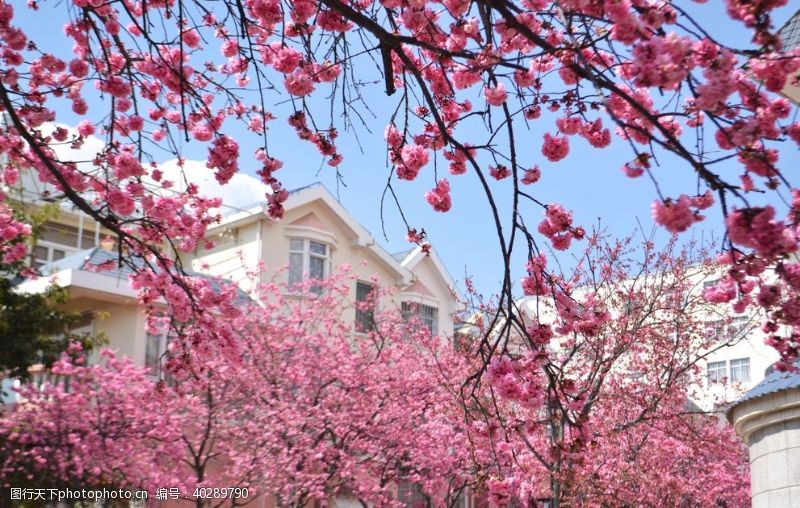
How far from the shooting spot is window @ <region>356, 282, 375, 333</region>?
897 inches

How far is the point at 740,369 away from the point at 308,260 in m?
23.1

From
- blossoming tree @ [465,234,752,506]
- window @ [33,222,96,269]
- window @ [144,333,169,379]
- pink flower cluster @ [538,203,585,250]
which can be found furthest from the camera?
window @ [33,222,96,269]

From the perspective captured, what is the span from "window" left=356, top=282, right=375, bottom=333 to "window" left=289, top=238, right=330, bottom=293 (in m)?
1.37

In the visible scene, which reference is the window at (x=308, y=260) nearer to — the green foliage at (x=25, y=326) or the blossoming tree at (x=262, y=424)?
the blossoming tree at (x=262, y=424)

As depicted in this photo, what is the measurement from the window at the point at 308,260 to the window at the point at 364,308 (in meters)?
1.37

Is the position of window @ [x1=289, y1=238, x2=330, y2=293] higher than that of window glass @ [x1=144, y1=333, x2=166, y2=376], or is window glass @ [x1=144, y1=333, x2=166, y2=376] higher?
window @ [x1=289, y1=238, x2=330, y2=293]

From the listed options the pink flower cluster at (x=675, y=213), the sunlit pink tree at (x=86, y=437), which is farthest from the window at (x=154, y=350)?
the pink flower cluster at (x=675, y=213)

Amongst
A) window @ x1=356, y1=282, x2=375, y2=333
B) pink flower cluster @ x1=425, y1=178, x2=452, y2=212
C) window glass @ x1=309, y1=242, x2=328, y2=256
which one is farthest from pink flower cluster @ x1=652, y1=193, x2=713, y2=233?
window glass @ x1=309, y1=242, x2=328, y2=256

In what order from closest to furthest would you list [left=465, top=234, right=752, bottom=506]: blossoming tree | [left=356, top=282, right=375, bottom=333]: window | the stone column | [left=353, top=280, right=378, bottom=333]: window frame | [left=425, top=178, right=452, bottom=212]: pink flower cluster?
[left=425, top=178, right=452, bottom=212]: pink flower cluster
the stone column
[left=465, top=234, right=752, bottom=506]: blossoming tree
[left=356, top=282, right=375, bottom=333]: window
[left=353, top=280, right=378, bottom=333]: window frame

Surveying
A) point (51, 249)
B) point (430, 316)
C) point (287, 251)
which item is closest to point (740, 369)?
point (430, 316)

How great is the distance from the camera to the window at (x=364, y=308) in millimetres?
22786

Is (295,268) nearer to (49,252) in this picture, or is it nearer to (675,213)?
(49,252)

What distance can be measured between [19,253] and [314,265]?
16.0m

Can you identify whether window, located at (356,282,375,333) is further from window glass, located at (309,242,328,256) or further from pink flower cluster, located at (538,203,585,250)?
pink flower cluster, located at (538,203,585,250)
